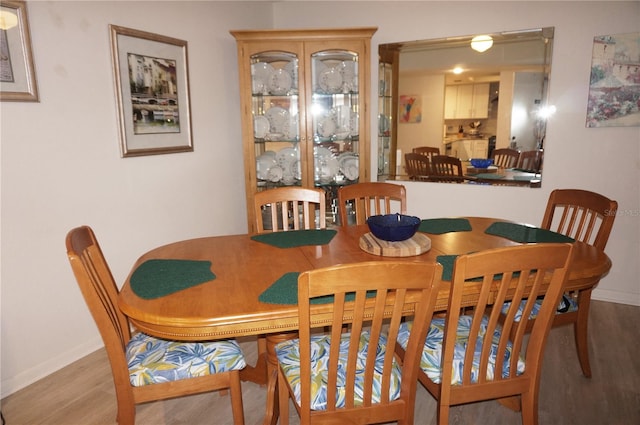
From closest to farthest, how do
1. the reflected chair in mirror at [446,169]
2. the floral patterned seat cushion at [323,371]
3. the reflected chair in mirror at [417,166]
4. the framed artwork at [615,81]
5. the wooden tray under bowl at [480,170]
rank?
the floral patterned seat cushion at [323,371] < the framed artwork at [615,81] < the wooden tray under bowl at [480,170] < the reflected chair in mirror at [446,169] < the reflected chair in mirror at [417,166]

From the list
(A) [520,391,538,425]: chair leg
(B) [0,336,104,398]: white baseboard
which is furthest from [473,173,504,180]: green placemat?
(B) [0,336,104,398]: white baseboard

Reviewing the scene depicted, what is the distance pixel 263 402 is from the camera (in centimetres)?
205

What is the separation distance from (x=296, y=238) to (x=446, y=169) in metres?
1.90

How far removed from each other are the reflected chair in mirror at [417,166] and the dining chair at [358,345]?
224 centimetres

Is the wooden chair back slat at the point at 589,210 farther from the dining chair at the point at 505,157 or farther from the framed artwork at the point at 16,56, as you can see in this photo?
the framed artwork at the point at 16,56

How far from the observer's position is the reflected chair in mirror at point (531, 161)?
10.3ft

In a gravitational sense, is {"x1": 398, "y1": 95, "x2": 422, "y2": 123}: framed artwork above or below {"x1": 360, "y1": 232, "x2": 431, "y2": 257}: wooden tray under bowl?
above

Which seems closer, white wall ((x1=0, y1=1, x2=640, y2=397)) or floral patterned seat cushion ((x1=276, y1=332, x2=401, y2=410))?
floral patterned seat cushion ((x1=276, y1=332, x2=401, y2=410))

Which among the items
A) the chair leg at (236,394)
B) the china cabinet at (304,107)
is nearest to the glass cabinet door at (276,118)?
the china cabinet at (304,107)

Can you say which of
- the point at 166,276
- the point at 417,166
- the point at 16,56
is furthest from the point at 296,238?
the point at 417,166

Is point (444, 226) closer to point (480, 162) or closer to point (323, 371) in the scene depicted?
point (323, 371)

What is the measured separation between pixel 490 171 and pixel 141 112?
2580mm

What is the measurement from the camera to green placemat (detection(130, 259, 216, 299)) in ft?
4.80

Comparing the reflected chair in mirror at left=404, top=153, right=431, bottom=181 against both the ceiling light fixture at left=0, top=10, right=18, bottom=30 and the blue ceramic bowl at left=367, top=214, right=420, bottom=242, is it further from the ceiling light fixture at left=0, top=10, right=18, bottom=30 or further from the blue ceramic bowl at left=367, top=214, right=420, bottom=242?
the ceiling light fixture at left=0, top=10, right=18, bottom=30
